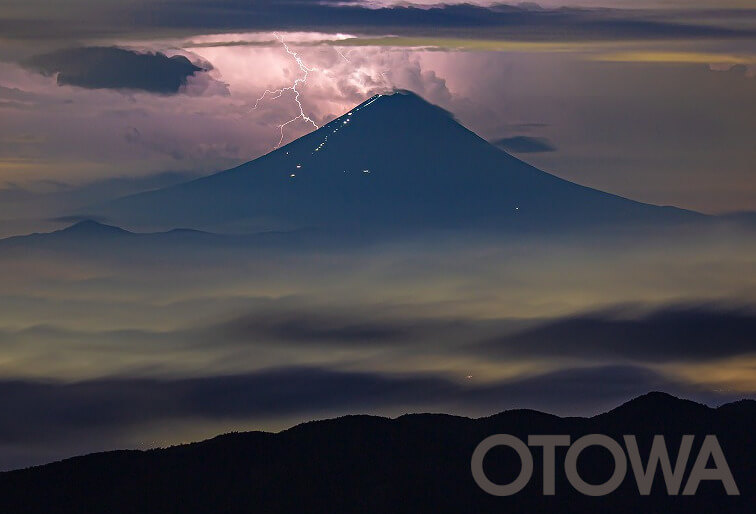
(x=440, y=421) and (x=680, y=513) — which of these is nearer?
(x=680, y=513)

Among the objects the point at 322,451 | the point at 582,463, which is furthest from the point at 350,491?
the point at 582,463

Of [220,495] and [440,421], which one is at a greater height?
[440,421]

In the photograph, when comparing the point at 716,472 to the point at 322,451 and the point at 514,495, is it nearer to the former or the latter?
the point at 514,495

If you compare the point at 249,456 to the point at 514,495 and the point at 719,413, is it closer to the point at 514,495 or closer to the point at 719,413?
the point at 514,495

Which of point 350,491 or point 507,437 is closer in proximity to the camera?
point 350,491

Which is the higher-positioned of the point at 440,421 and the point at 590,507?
the point at 440,421

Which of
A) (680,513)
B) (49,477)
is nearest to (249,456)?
(49,477)
